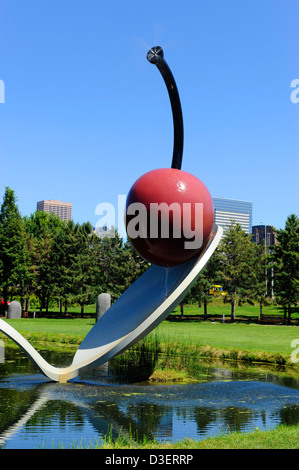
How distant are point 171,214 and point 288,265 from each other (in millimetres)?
29082

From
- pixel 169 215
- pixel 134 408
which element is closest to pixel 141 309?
pixel 169 215

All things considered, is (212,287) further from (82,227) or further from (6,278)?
(6,278)

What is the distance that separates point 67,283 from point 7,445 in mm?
36844

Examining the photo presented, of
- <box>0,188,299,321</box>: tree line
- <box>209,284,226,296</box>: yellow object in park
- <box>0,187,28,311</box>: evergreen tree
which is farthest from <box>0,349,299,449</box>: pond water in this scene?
<box>0,187,28,311</box>: evergreen tree

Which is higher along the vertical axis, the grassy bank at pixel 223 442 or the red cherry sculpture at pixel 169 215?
the red cherry sculpture at pixel 169 215

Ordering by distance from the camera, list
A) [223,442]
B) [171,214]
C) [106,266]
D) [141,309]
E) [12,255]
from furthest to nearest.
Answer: [106,266], [12,255], [141,309], [171,214], [223,442]

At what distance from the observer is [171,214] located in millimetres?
10172

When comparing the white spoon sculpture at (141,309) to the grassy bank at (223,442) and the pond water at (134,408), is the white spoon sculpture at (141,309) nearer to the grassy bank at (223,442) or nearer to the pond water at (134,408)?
the pond water at (134,408)

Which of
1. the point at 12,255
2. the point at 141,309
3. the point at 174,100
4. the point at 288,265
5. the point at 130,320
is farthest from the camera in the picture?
the point at 12,255

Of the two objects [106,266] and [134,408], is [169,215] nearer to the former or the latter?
[134,408]

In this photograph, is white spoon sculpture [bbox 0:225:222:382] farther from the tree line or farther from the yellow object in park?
the yellow object in park

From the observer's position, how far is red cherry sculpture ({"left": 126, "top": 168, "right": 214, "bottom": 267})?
1023 cm

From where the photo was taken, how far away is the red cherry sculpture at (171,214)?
33.6ft

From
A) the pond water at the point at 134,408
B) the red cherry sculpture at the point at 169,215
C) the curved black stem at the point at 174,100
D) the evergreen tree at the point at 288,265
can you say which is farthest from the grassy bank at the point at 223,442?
the evergreen tree at the point at 288,265
